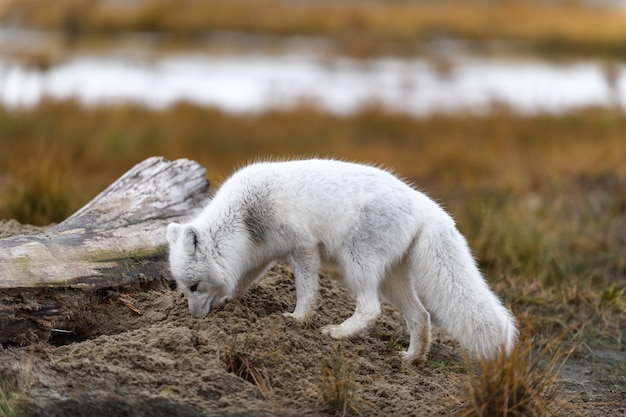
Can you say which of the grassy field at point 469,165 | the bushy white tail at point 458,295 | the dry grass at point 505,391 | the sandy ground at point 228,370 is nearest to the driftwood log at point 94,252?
the sandy ground at point 228,370

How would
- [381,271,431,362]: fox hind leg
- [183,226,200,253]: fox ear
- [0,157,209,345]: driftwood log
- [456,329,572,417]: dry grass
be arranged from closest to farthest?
[456,329,572,417]: dry grass, [0,157,209,345]: driftwood log, [183,226,200,253]: fox ear, [381,271,431,362]: fox hind leg

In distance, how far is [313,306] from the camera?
557 cm

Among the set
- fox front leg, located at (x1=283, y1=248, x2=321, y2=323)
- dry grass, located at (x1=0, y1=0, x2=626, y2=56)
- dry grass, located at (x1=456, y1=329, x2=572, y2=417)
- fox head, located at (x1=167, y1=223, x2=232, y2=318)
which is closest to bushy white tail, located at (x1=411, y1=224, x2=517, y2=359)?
dry grass, located at (x1=456, y1=329, x2=572, y2=417)

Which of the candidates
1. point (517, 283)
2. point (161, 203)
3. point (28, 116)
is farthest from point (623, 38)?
point (161, 203)

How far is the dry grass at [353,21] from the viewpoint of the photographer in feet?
109

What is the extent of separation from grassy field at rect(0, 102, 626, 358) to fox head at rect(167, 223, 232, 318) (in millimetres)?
2495

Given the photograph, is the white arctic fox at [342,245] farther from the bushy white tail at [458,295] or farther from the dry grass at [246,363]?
the dry grass at [246,363]

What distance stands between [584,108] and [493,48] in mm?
16044

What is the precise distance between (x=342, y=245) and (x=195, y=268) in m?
0.93

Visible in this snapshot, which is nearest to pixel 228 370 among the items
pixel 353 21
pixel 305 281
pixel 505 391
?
pixel 305 281

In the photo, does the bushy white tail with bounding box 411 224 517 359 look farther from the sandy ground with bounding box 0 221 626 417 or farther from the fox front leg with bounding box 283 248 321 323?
the fox front leg with bounding box 283 248 321 323

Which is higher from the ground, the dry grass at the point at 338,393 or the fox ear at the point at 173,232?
the fox ear at the point at 173,232

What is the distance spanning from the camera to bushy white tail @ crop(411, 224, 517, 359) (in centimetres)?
504

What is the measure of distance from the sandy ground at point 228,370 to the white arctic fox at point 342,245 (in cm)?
24
